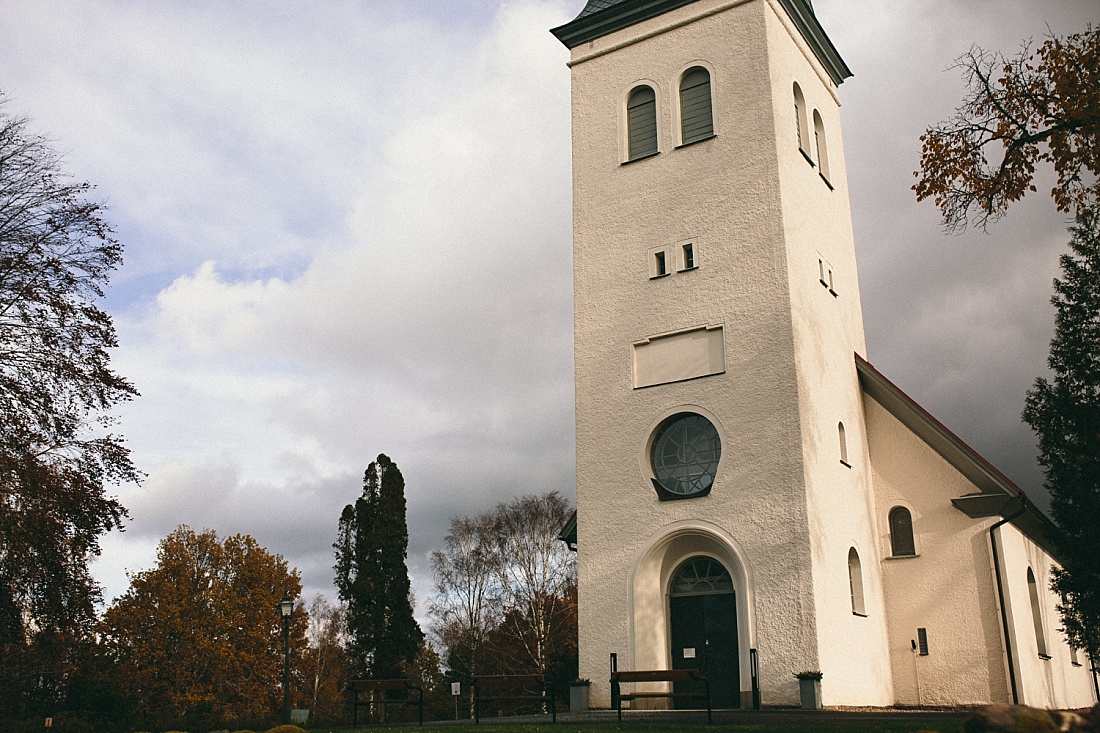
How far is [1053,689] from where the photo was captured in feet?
70.7

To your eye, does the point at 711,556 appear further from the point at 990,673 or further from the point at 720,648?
the point at 990,673

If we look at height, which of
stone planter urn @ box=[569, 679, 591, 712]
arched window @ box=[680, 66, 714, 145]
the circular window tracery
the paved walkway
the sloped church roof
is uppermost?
the sloped church roof

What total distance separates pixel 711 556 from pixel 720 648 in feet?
5.47

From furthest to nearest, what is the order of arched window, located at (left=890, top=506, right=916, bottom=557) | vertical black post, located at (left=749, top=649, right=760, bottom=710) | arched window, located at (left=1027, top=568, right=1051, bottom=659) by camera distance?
arched window, located at (left=1027, top=568, right=1051, bottom=659)
arched window, located at (left=890, top=506, right=916, bottom=557)
vertical black post, located at (left=749, top=649, right=760, bottom=710)

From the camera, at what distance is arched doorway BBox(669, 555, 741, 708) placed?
17.9 m

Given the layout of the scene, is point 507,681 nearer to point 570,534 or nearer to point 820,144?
point 570,534

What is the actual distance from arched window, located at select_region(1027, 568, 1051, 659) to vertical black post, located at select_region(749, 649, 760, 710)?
8.34 m

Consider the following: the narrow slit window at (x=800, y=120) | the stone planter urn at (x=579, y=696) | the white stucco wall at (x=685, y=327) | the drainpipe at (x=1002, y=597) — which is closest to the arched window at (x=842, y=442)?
the white stucco wall at (x=685, y=327)

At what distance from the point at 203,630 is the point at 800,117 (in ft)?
113

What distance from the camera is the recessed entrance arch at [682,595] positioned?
17.8 meters

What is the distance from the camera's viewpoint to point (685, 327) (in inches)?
776

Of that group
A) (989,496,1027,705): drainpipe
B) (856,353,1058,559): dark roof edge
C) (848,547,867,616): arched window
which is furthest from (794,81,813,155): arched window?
(848,547,867,616): arched window

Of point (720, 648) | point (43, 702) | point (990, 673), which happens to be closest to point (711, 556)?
point (720, 648)

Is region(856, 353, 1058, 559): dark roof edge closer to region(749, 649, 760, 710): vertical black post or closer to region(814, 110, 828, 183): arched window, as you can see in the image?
region(814, 110, 828, 183): arched window
